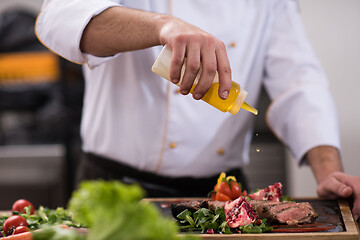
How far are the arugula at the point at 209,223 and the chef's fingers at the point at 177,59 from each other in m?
0.35

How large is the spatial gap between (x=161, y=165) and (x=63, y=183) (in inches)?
61.9

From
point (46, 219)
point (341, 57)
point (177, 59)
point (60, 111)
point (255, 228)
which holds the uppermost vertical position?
point (177, 59)

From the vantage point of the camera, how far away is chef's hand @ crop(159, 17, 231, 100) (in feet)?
3.45

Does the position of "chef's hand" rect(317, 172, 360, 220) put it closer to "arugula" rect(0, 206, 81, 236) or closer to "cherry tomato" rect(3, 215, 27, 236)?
"arugula" rect(0, 206, 81, 236)

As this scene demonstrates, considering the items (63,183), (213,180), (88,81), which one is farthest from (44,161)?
(213,180)

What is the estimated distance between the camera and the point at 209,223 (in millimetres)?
1143

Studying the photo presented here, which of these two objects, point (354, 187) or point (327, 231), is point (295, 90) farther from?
point (327, 231)

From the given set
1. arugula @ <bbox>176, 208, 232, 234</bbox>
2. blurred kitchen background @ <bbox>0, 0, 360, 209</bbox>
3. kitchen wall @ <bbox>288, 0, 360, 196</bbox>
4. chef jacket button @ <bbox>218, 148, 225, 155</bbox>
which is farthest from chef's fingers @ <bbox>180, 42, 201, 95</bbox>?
kitchen wall @ <bbox>288, 0, 360, 196</bbox>

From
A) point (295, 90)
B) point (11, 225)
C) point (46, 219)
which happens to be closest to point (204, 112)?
point (295, 90)

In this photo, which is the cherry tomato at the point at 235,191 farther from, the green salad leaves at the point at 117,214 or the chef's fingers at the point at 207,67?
the green salad leaves at the point at 117,214

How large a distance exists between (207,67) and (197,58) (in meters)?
0.03

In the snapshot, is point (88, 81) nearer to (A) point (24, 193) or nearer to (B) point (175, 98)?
(B) point (175, 98)

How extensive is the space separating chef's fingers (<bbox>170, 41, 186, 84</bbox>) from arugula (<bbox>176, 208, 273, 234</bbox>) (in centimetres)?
35

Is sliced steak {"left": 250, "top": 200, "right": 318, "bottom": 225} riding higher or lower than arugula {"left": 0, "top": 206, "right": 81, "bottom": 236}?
higher
